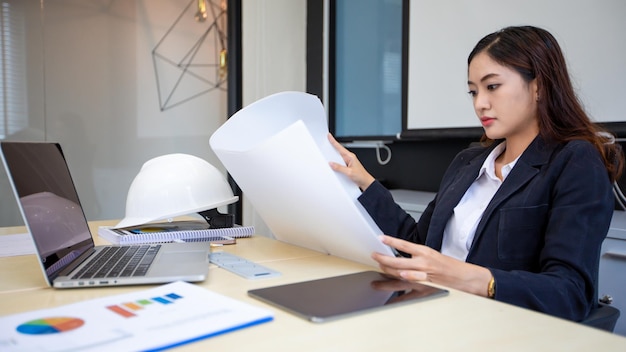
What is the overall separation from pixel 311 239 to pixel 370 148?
6.80 feet

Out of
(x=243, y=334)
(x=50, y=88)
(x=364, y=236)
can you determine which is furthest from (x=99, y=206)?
(x=243, y=334)

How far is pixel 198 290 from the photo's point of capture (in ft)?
2.75

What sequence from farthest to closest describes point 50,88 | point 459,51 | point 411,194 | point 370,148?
point 370,148
point 50,88
point 411,194
point 459,51

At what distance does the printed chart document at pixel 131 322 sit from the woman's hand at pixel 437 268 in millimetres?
315

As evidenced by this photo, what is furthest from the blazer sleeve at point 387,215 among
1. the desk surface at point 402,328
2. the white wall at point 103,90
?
the white wall at point 103,90

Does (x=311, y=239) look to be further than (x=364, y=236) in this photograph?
Yes

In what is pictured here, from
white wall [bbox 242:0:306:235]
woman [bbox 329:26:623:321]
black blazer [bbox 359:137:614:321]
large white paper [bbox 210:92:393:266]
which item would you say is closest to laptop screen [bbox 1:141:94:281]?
large white paper [bbox 210:92:393:266]

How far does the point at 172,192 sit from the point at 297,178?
1.72 feet

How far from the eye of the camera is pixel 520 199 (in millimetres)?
1196

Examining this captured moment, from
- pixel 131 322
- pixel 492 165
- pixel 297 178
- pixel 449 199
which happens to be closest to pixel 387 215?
pixel 449 199

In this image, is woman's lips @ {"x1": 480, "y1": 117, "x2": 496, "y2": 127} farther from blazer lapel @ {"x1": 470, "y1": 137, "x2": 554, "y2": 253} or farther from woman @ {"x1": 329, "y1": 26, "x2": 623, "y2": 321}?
blazer lapel @ {"x1": 470, "y1": 137, "x2": 554, "y2": 253}

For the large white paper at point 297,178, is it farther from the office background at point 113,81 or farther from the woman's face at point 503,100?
the office background at point 113,81

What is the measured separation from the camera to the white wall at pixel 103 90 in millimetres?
2941

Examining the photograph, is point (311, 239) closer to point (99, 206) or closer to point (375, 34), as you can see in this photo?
point (375, 34)
